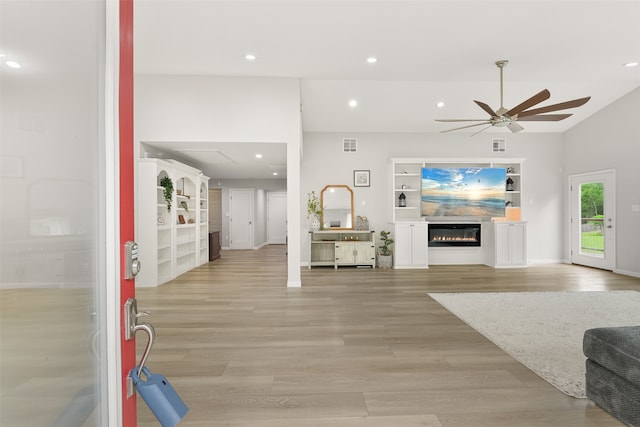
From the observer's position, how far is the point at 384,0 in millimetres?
3447

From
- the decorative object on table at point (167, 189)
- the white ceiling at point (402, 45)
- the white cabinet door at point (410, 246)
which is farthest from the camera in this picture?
the white cabinet door at point (410, 246)

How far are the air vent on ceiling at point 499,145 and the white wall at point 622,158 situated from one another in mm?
1538

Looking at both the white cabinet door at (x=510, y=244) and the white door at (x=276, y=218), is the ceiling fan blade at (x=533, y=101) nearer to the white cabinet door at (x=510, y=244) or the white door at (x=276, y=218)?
the white cabinet door at (x=510, y=244)

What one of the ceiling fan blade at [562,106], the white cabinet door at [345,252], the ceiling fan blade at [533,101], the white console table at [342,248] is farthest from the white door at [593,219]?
the white cabinet door at [345,252]

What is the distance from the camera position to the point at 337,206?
7781 millimetres

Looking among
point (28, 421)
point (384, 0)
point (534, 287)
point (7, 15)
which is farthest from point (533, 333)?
point (7, 15)

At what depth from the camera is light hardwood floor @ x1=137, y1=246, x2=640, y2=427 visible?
2010 millimetres

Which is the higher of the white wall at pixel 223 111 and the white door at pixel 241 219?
the white wall at pixel 223 111

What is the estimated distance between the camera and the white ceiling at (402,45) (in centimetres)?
360

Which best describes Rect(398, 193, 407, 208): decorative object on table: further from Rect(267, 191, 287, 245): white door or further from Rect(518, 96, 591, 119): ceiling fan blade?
Rect(267, 191, 287, 245): white door

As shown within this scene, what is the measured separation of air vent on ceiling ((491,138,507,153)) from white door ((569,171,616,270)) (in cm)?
158

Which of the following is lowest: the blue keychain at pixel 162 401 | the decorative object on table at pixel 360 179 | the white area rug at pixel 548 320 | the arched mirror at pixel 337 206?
the white area rug at pixel 548 320

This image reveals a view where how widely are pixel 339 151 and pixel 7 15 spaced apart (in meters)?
7.17

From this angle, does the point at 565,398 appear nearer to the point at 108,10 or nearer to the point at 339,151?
the point at 108,10
